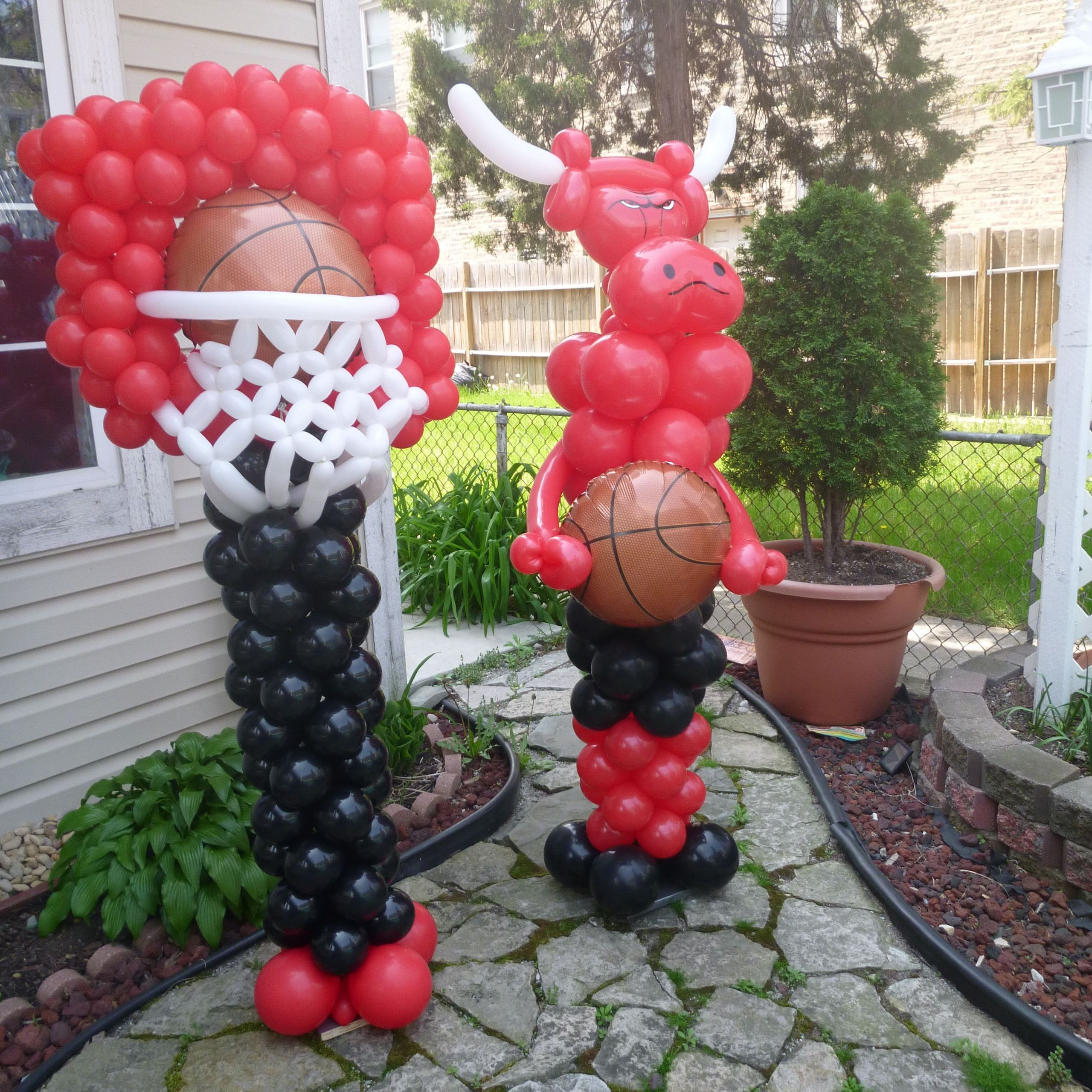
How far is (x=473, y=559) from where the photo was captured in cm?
523

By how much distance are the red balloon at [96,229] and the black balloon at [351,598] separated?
826 mm

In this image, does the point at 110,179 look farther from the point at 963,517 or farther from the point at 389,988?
the point at 963,517

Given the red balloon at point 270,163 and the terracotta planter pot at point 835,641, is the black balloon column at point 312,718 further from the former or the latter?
the terracotta planter pot at point 835,641

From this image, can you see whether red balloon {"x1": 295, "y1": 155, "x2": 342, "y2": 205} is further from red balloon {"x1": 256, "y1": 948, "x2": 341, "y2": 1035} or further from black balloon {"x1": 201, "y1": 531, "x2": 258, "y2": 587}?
red balloon {"x1": 256, "y1": 948, "x2": 341, "y2": 1035}

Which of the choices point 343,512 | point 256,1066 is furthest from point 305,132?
point 256,1066

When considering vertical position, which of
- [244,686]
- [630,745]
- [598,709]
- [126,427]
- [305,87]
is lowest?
[630,745]

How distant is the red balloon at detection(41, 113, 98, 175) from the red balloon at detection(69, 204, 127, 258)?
81 millimetres

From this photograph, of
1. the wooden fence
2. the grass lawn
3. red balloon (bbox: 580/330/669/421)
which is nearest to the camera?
red balloon (bbox: 580/330/669/421)

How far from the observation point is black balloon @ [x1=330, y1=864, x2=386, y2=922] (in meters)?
2.25

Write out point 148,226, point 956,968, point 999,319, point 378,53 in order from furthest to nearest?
point 378,53
point 999,319
point 956,968
point 148,226

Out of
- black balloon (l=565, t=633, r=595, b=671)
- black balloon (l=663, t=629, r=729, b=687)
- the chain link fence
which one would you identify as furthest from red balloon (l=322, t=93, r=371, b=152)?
the chain link fence

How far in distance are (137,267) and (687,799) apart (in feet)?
6.36

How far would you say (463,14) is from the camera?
708 cm

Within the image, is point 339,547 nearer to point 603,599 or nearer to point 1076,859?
point 603,599
